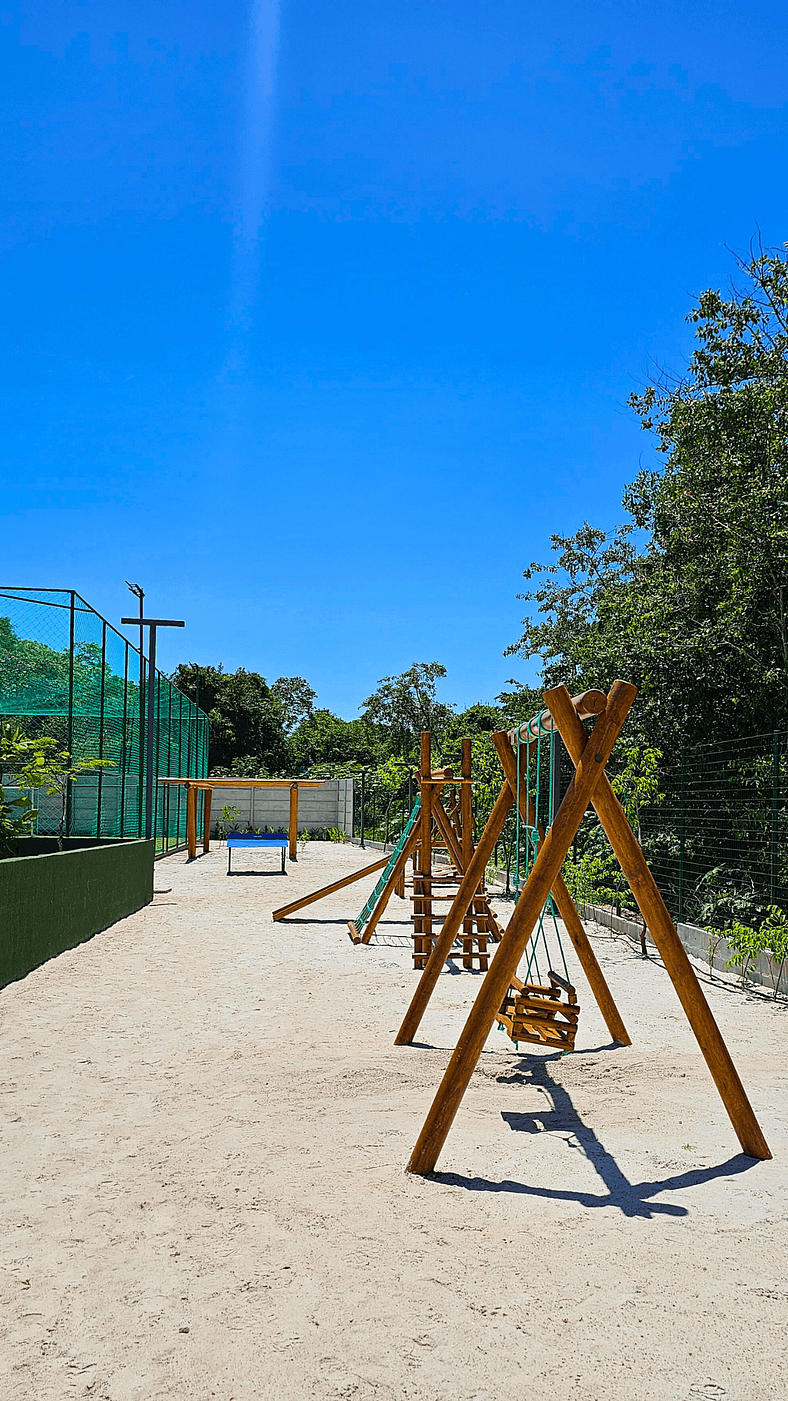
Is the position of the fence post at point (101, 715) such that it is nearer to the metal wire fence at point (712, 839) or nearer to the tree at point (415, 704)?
the metal wire fence at point (712, 839)

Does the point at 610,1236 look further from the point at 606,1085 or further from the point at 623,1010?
the point at 623,1010

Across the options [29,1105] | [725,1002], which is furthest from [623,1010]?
[29,1105]

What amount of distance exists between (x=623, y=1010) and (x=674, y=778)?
529 centimetres

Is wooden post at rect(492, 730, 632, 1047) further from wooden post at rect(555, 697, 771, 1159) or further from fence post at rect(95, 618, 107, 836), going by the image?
fence post at rect(95, 618, 107, 836)

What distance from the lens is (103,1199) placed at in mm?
3572

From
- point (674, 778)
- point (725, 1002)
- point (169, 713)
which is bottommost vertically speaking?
point (725, 1002)

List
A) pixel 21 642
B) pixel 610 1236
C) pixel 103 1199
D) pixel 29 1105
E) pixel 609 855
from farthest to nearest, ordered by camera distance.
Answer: pixel 609 855, pixel 21 642, pixel 29 1105, pixel 103 1199, pixel 610 1236

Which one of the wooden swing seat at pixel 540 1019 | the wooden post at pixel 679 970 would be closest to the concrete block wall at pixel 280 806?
the wooden swing seat at pixel 540 1019

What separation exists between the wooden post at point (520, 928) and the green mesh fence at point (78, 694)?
8.00 metres

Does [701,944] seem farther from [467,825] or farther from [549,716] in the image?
[549,716]

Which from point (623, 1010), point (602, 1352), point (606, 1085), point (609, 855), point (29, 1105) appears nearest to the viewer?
point (602, 1352)

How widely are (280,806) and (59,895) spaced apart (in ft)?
77.6

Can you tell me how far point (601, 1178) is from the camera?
383 centimetres

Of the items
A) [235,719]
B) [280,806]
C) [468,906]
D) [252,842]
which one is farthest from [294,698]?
[468,906]
